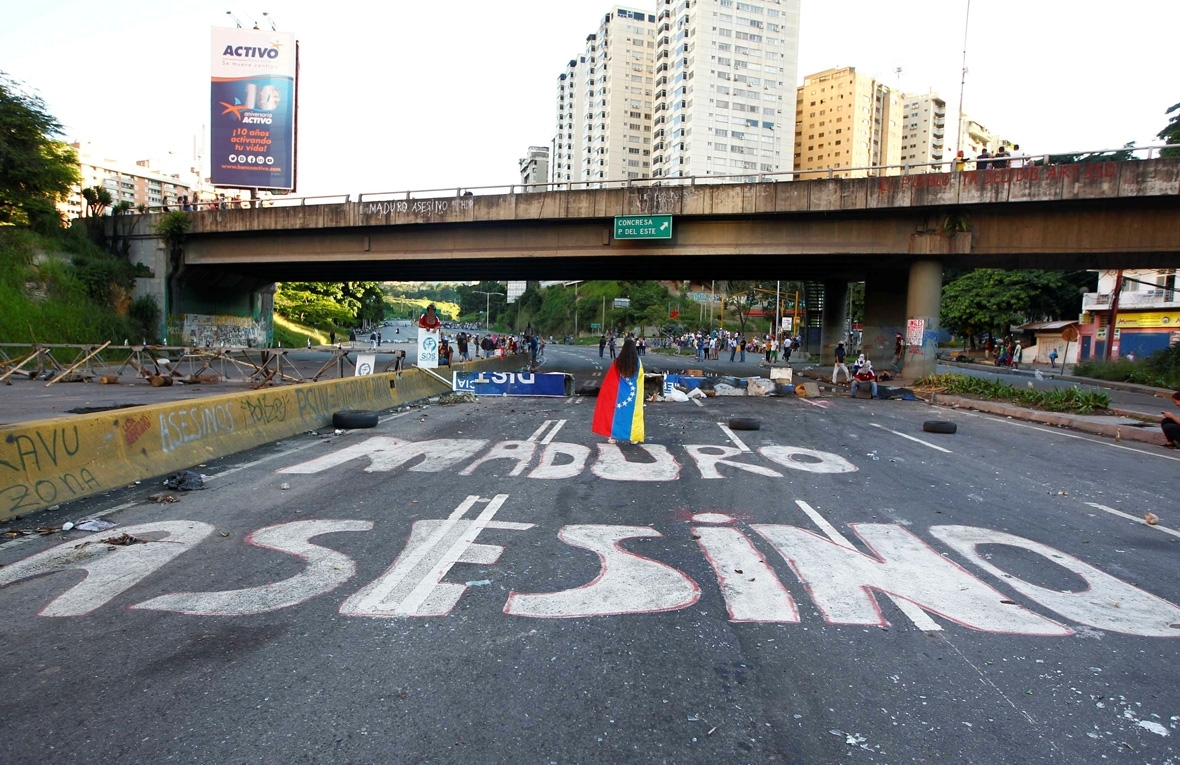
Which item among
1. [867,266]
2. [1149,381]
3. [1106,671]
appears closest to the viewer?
[1106,671]

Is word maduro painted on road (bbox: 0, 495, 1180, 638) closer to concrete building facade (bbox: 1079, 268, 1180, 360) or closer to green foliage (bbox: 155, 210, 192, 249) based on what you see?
green foliage (bbox: 155, 210, 192, 249)

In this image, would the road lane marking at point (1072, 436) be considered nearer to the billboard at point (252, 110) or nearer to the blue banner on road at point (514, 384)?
the blue banner on road at point (514, 384)

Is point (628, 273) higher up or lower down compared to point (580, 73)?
lower down

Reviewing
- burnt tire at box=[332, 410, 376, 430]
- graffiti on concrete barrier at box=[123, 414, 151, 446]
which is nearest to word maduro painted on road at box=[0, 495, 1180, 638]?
graffiti on concrete barrier at box=[123, 414, 151, 446]

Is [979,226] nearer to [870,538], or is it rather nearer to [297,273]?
[870,538]

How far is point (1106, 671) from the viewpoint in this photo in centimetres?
386

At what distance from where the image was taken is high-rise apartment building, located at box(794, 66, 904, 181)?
469 ft

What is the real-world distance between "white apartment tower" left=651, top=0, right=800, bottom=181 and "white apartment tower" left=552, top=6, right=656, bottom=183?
31.8 feet

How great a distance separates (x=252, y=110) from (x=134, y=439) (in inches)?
1385

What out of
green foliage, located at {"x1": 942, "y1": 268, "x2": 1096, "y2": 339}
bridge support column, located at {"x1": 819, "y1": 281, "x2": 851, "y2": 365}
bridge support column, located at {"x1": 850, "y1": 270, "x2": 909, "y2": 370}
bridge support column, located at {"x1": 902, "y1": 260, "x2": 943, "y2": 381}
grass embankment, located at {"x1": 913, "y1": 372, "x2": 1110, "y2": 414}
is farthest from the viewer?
green foliage, located at {"x1": 942, "y1": 268, "x2": 1096, "y2": 339}

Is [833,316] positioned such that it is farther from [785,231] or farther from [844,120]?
[844,120]

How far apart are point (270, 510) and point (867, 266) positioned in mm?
30097

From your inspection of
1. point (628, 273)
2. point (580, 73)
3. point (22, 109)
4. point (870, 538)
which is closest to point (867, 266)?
point (628, 273)

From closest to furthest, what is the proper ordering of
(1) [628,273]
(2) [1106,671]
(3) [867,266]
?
(2) [1106,671] < (3) [867,266] < (1) [628,273]
